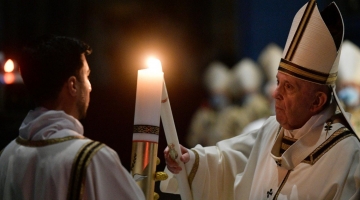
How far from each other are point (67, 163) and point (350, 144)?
1.44 meters

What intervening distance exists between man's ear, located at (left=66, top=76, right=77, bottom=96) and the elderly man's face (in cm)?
116

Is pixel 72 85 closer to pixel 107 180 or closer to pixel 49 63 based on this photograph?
pixel 49 63

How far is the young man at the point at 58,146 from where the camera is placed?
2.35m

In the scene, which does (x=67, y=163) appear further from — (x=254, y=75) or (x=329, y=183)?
(x=254, y=75)

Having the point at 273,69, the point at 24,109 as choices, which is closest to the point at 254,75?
the point at 273,69

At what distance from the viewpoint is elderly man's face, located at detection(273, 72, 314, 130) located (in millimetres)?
3117

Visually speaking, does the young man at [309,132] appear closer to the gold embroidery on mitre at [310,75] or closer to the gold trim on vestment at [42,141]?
the gold embroidery on mitre at [310,75]

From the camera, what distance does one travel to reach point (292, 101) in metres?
3.13

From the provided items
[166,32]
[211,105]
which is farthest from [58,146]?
[166,32]

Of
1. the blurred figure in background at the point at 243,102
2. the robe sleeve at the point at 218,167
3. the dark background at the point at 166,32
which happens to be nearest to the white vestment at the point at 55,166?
the robe sleeve at the point at 218,167

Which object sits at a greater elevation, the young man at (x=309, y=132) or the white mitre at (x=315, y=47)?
the white mitre at (x=315, y=47)

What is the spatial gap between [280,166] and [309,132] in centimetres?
24

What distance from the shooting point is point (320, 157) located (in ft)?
10.1

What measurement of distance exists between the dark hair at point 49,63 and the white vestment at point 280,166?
42.8 inches
